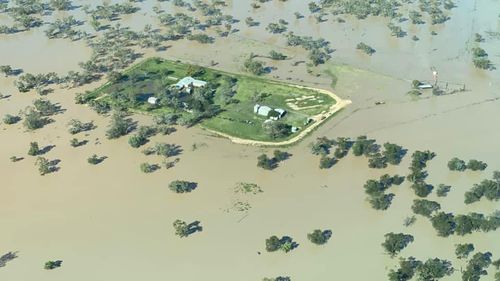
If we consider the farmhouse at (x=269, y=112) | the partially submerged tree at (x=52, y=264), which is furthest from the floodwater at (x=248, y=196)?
the farmhouse at (x=269, y=112)

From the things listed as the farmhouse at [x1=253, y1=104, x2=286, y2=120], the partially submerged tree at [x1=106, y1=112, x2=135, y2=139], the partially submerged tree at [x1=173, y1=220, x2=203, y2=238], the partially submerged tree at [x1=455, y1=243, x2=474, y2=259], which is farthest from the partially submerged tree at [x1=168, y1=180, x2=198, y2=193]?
the partially submerged tree at [x1=455, y1=243, x2=474, y2=259]

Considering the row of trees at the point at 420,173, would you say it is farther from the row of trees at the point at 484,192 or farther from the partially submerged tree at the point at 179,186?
the partially submerged tree at the point at 179,186

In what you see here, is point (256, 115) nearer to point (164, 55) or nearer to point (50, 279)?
point (164, 55)

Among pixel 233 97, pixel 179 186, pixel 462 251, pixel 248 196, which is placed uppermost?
pixel 233 97

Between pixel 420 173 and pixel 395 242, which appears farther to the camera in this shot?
pixel 420 173

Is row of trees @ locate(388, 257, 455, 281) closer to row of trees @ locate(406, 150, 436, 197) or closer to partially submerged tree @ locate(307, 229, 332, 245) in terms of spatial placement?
partially submerged tree @ locate(307, 229, 332, 245)

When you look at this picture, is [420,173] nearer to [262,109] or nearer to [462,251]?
[462,251]

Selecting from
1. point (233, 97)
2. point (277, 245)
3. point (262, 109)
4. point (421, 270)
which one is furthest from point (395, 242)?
point (233, 97)
